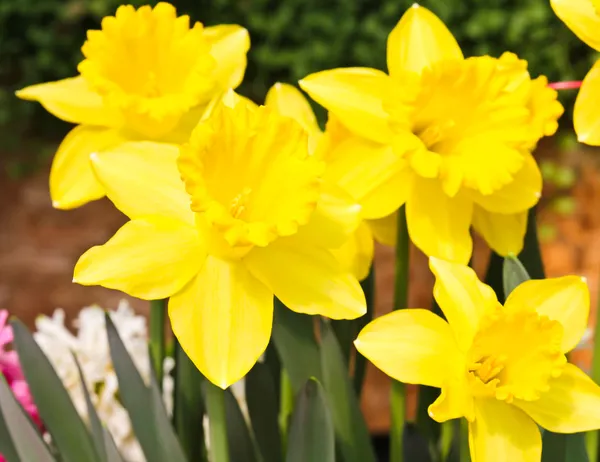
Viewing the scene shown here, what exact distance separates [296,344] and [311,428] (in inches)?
2.6

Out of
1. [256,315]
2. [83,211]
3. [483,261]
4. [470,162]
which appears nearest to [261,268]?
[256,315]

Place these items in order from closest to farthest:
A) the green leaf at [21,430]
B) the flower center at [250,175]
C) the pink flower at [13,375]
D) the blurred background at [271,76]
A: the flower center at [250,175] → the green leaf at [21,430] → the pink flower at [13,375] → the blurred background at [271,76]

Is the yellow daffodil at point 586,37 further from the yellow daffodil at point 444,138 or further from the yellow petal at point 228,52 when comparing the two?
the yellow petal at point 228,52

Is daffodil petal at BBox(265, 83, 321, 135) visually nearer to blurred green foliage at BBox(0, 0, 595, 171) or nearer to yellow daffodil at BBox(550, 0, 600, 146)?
yellow daffodil at BBox(550, 0, 600, 146)

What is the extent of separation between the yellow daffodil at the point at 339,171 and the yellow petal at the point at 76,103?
0.32ft

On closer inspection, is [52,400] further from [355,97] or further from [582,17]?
[582,17]

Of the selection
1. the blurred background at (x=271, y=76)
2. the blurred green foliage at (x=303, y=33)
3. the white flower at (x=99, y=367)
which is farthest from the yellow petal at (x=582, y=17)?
the blurred green foliage at (x=303, y=33)

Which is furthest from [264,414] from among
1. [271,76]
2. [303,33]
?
[271,76]

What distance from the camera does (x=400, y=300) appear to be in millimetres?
506

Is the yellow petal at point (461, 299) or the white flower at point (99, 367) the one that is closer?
the yellow petal at point (461, 299)

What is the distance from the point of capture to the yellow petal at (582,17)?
0.46 metres

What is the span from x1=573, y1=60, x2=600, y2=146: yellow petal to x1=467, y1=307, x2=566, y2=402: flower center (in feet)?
0.37

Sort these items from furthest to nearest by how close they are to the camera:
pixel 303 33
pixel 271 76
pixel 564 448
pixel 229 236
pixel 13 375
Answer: pixel 271 76
pixel 303 33
pixel 13 375
pixel 564 448
pixel 229 236

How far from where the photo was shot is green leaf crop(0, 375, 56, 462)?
19.1 inches
